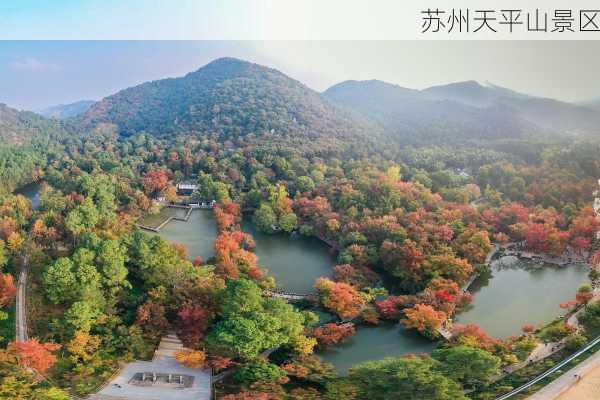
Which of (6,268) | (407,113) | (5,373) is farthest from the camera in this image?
(407,113)

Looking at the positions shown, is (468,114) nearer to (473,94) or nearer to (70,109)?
(473,94)

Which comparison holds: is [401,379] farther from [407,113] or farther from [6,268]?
[407,113]

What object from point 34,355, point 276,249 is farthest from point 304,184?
point 34,355

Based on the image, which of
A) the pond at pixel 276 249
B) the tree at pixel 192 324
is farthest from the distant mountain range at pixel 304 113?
the tree at pixel 192 324

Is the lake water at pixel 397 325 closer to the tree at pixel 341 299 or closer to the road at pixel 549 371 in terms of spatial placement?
the tree at pixel 341 299

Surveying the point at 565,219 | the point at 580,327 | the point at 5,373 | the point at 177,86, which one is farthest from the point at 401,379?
the point at 177,86

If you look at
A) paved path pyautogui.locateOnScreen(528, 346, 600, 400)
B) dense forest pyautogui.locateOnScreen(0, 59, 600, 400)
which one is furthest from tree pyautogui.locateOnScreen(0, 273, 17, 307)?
paved path pyautogui.locateOnScreen(528, 346, 600, 400)

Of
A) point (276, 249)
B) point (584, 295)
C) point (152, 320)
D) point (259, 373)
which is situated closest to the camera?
point (259, 373)
